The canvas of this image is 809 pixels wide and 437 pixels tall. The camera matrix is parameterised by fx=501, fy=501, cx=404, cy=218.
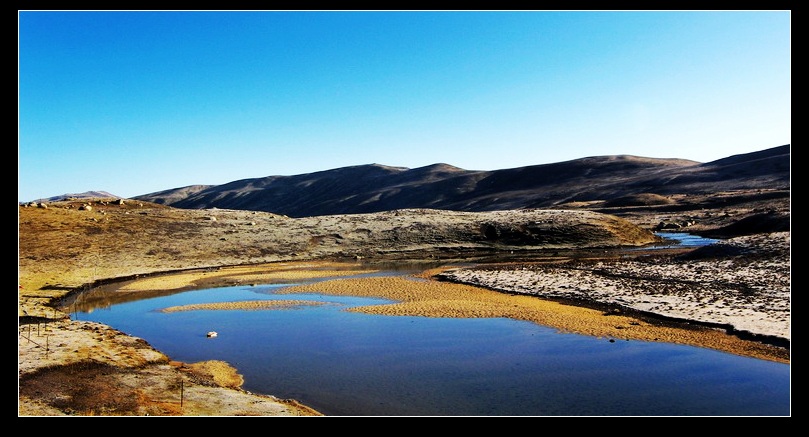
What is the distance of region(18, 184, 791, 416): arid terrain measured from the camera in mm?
16172

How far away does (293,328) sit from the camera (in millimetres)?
25469

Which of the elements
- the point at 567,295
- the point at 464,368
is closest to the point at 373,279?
the point at 567,295

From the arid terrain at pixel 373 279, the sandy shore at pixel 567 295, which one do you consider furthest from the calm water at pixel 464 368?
the sandy shore at pixel 567 295

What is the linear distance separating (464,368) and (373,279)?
83.7 ft

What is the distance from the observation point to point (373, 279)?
142ft

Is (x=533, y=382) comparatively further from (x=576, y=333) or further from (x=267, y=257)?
(x=267, y=257)

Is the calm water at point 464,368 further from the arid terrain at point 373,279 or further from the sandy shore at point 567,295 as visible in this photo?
the sandy shore at point 567,295

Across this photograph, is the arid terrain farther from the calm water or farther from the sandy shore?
the calm water

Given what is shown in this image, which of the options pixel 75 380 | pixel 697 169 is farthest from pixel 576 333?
pixel 697 169

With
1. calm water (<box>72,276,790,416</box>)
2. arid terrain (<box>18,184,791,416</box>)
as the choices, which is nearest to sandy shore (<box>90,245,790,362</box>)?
arid terrain (<box>18,184,791,416</box>)

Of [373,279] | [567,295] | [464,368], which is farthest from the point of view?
[373,279]

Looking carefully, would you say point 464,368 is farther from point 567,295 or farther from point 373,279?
point 373,279

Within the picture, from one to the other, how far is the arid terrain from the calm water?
1.53 meters
